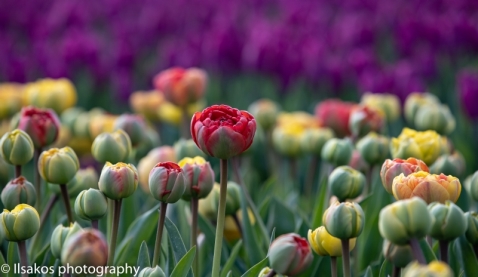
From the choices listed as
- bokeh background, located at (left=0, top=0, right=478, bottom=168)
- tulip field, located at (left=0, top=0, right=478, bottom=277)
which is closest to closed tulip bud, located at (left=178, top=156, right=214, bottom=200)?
tulip field, located at (left=0, top=0, right=478, bottom=277)

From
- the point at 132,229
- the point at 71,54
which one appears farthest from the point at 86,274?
the point at 71,54

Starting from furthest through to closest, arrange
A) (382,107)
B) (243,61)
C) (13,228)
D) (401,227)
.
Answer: (243,61) < (382,107) < (13,228) < (401,227)

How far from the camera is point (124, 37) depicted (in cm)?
264

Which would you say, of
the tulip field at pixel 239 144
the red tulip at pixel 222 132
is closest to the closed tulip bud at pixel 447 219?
the tulip field at pixel 239 144

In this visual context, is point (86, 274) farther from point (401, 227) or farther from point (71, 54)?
point (71, 54)

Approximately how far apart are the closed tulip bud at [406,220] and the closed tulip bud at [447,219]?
0.07 metres

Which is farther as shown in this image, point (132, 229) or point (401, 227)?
point (132, 229)

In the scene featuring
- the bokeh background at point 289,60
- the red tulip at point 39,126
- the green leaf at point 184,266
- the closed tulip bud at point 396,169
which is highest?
the bokeh background at point 289,60

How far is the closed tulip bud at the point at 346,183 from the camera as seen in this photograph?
1028 mm

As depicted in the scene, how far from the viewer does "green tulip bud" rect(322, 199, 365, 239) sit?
0.78 metres

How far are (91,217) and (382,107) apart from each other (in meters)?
1.04

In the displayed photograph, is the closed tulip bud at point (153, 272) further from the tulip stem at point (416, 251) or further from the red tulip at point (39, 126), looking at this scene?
the red tulip at point (39, 126)

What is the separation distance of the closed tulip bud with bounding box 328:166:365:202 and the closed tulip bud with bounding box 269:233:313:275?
0.29m

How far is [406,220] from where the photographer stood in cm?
65
